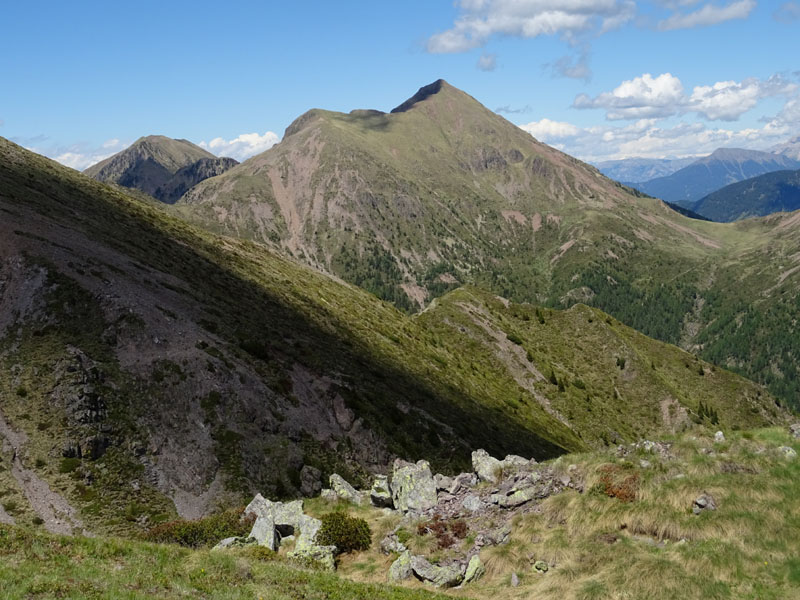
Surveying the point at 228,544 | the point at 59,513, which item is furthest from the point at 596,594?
the point at 59,513

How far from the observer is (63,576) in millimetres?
Answer: 17453

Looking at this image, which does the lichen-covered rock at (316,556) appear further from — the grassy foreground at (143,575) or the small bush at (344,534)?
the grassy foreground at (143,575)

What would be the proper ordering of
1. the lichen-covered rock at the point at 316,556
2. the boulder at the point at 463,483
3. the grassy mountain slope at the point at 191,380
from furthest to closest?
the grassy mountain slope at the point at 191,380 < the boulder at the point at 463,483 < the lichen-covered rock at the point at 316,556

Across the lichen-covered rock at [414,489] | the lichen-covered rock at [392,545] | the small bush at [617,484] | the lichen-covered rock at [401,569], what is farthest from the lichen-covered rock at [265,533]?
the small bush at [617,484]

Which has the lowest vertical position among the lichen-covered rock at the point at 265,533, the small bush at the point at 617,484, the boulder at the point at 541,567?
the lichen-covered rock at the point at 265,533

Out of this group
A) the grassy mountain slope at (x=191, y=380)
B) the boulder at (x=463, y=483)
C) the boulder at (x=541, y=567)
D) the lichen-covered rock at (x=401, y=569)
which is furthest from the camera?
the grassy mountain slope at (x=191, y=380)

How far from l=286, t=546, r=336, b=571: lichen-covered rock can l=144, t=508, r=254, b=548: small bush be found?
5.64 m

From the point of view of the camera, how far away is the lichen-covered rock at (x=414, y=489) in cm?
3159

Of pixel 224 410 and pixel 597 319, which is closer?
pixel 224 410

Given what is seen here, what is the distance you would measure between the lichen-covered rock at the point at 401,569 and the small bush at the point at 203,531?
10985 millimetres

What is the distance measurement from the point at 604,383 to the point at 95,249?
393 feet

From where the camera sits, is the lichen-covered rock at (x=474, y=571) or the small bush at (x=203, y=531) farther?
the small bush at (x=203, y=531)

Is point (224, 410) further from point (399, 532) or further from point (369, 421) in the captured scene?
point (399, 532)

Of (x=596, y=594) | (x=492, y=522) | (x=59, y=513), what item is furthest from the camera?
(x=59, y=513)
